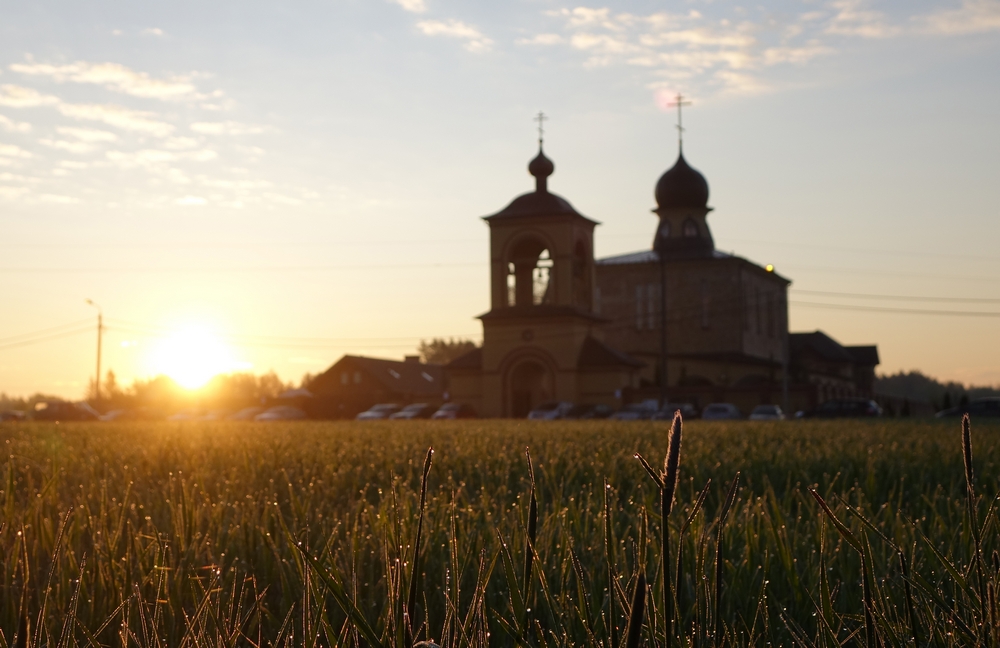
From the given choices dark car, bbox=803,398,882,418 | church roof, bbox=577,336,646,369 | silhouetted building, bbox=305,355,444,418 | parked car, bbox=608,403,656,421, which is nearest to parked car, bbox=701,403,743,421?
parked car, bbox=608,403,656,421

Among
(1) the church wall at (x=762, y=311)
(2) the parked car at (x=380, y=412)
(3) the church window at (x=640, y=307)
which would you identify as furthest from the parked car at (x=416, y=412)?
(1) the church wall at (x=762, y=311)

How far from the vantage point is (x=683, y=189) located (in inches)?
2709

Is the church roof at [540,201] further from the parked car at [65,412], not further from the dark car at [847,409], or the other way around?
the parked car at [65,412]

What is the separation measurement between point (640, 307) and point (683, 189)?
8397mm

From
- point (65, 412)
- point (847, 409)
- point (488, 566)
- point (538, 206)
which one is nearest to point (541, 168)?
point (538, 206)

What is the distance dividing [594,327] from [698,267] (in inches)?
598

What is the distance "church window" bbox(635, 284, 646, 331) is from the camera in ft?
216

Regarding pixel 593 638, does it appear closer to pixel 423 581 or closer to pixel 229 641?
pixel 229 641

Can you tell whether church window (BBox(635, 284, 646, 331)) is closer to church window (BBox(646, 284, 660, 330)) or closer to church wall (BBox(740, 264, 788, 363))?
church window (BBox(646, 284, 660, 330))

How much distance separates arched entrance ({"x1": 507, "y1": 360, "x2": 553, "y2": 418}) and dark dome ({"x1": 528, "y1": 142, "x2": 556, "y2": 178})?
10.5m

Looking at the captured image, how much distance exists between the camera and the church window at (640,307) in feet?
216

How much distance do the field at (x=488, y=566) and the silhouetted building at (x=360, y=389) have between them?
63.6 meters

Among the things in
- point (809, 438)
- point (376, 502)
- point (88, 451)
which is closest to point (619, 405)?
point (809, 438)

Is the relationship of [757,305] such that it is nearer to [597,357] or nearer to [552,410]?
[597,357]
